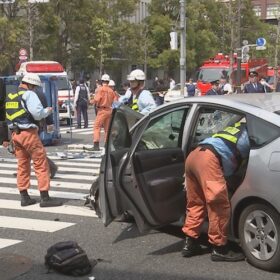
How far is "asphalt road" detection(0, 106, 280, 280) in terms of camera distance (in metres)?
5.13

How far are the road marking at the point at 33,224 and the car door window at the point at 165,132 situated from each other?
1.56 meters

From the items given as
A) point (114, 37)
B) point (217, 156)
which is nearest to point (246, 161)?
point (217, 156)

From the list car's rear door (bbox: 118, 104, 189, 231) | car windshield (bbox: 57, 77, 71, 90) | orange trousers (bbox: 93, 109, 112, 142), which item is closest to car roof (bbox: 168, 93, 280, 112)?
car's rear door (bbox: 118, 104, 189, 231)

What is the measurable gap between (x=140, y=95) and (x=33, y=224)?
243 centimetres

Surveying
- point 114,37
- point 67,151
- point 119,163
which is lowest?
point 67,151

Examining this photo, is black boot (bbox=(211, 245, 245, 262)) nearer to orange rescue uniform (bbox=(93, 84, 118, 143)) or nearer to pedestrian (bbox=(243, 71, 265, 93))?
pedestrian (bbox=(243, 71, 265, 93))

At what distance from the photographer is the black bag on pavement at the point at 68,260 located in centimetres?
519

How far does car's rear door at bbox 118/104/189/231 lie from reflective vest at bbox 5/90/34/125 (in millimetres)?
2213

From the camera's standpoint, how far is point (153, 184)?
219 inches

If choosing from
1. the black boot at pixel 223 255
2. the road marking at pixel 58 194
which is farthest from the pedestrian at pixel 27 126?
the black boot at pixel 223 255

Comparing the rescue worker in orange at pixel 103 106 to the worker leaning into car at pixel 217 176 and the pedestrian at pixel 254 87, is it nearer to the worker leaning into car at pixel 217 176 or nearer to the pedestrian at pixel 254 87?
the pedestrian at pixel 254 87

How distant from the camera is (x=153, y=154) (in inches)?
223

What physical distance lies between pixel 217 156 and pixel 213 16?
57338 mm

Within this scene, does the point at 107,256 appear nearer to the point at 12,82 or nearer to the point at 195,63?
the point at 12,82
